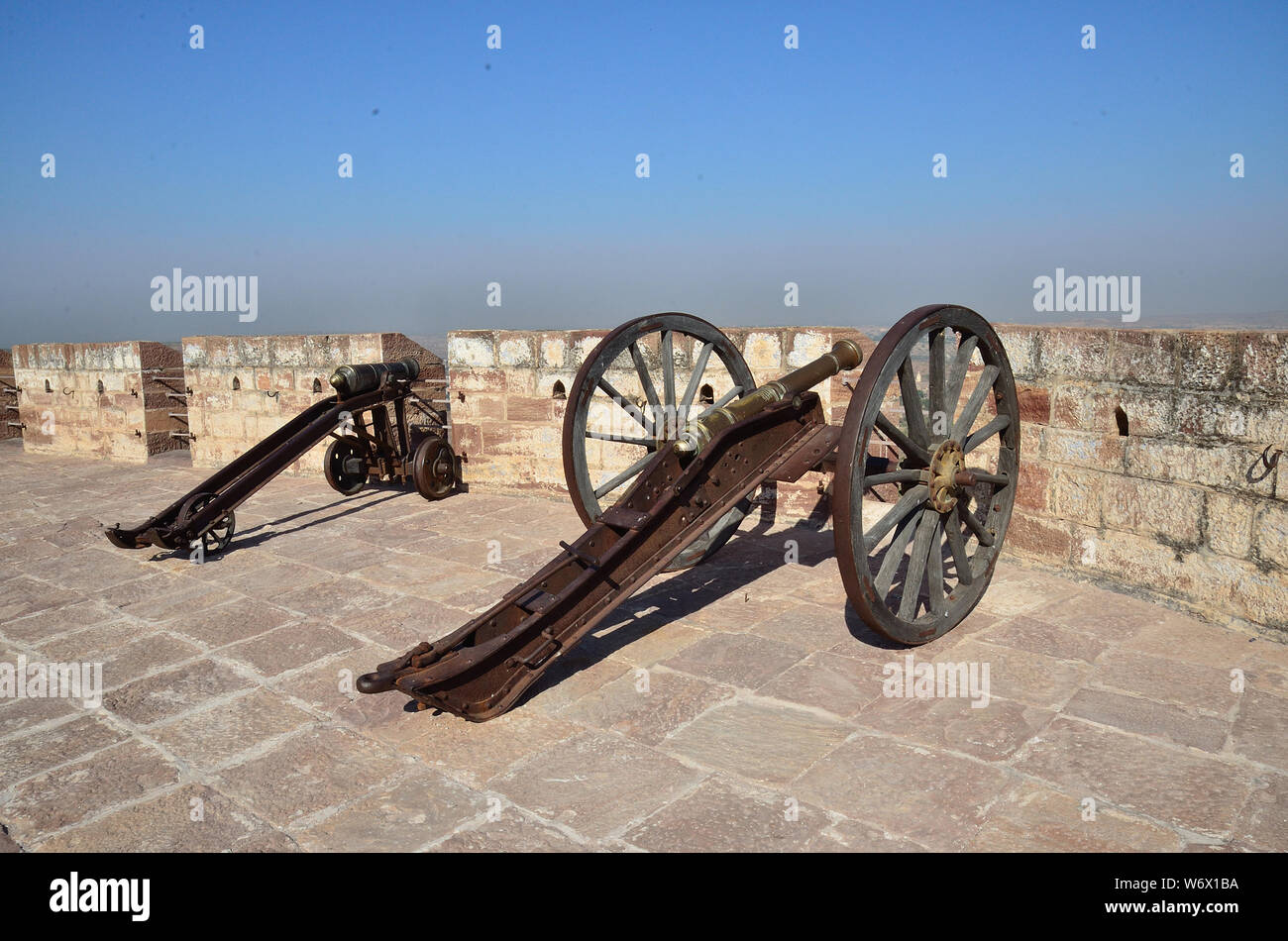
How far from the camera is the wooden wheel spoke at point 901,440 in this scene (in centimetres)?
335

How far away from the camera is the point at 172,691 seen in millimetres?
3414

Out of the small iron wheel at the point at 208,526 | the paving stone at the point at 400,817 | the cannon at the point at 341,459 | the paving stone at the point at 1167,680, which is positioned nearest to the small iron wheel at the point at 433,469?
the cannon at the point at 341,459

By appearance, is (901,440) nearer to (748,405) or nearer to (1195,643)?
(748,405)

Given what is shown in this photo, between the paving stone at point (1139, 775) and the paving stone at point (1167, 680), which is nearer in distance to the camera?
the paving stone at point (1139, 775)

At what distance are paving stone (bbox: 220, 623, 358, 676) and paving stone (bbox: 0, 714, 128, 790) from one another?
2.00ft

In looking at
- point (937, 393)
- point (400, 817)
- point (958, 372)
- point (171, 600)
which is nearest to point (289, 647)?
point (171, 600)

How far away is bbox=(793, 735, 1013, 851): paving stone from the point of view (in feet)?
7.84

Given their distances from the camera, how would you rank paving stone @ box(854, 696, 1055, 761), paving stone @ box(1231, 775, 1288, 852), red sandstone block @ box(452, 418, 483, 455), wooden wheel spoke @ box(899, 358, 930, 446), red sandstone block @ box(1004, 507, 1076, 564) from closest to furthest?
paving stone @ box(1231, 775, 1288, 852) → paving stone @ box(854, 696, 1055, 761) → wooden wheel spoke @ box(899, 358, 930, 446) → red sandstone block @ box(1004, 507, 1076, 564) → red sandstone block @ box(452, 418, 483, 455)

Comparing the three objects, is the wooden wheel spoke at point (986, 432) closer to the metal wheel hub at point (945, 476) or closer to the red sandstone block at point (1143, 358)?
the metal wheel hub at point (945, 476)

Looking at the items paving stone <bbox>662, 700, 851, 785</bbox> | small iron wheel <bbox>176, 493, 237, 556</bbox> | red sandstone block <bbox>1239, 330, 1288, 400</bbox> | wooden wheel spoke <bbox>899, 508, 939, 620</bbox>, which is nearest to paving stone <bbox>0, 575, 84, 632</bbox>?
small iron wheel <bbox>176, 493, 237, 556</bbox>

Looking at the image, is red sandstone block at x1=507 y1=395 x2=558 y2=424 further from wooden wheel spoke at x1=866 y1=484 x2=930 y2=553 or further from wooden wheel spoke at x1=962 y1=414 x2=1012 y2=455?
wooden wheel spoke at x1=866 y1=484 x2=930 y2=553

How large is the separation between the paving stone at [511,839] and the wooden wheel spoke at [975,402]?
92.5 inches
